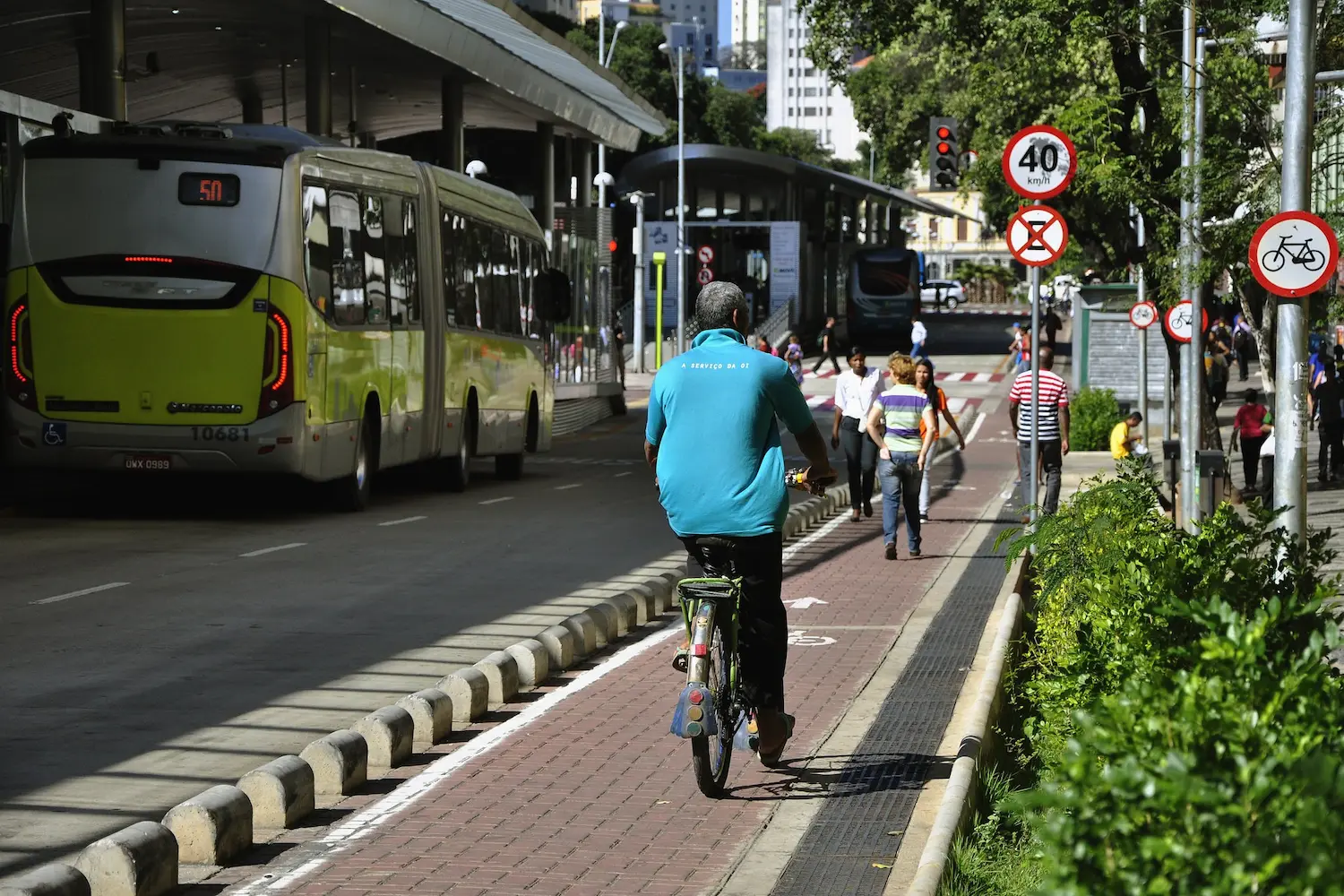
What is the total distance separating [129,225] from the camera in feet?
61.0

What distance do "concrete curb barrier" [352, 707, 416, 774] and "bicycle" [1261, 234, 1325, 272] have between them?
21.6 feet

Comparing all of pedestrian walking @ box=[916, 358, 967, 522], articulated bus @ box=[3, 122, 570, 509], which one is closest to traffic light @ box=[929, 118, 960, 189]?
pedestrian walking @ box=[916, 358, 967, 522]

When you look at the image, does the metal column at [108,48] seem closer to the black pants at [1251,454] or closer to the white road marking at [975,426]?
the black pants at [1251,454]

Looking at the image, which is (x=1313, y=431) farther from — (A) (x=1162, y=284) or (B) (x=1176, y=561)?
(B) (x=1176, y=561)

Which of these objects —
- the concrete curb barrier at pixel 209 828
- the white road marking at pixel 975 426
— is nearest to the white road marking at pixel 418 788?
the concrete curb barrier at pixel 209 828

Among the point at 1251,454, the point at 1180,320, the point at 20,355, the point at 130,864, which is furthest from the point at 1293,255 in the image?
the point at 1251,454

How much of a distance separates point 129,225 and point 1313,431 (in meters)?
30.1

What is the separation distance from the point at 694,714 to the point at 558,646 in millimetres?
3749

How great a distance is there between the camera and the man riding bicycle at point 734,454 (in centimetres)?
746

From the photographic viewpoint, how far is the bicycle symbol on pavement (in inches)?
486

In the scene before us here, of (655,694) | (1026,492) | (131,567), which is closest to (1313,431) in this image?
(1026,492)

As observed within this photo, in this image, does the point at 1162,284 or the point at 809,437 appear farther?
the point at 1162,284

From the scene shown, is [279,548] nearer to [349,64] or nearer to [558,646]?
[558,646]

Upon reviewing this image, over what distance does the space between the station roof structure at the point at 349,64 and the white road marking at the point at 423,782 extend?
16.8 m
